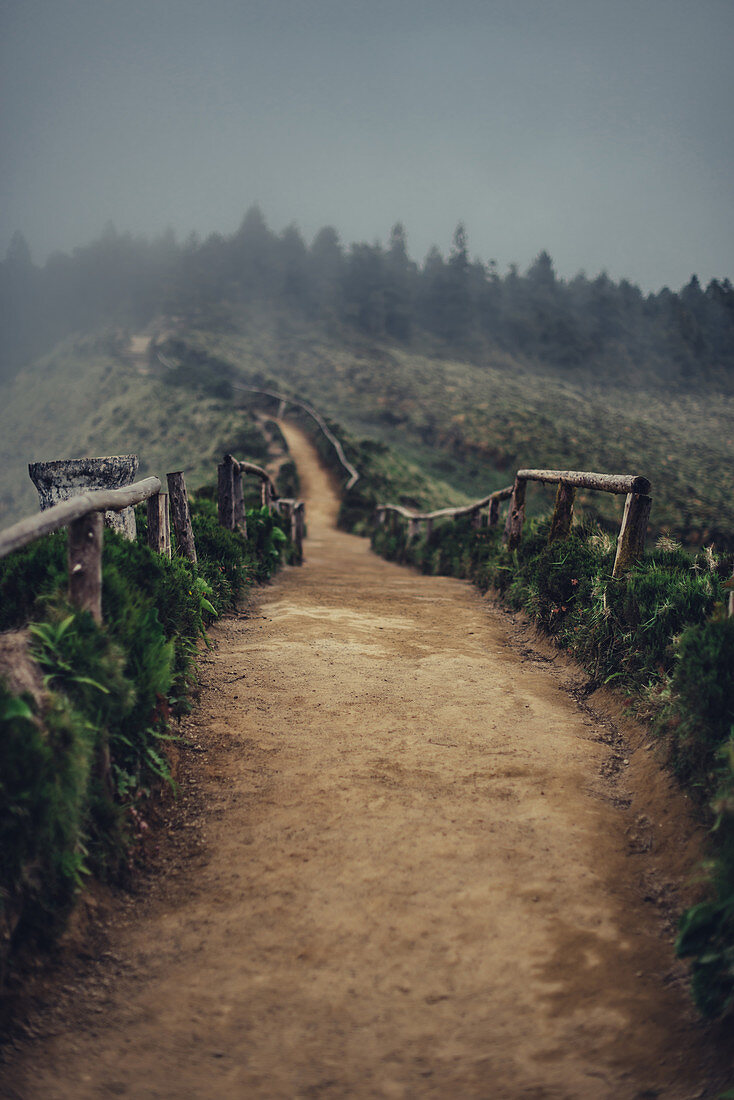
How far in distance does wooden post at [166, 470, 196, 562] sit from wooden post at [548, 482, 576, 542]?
3.40 m

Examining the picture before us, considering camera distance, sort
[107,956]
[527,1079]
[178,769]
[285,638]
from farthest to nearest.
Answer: [285,638] → [178,769] → [107,956] → [527,1079]

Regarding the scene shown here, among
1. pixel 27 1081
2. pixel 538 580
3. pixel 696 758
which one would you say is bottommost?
pixel 27 1081

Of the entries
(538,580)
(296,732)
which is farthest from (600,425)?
(296,732)

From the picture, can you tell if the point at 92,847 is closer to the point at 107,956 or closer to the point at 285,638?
the point at 107,956

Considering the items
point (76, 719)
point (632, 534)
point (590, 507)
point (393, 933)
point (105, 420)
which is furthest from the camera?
point (105, 420)

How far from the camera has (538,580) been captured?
19.4 feet

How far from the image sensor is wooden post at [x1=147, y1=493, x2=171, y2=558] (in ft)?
15.9

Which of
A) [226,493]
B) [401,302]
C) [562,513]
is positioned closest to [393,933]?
[562,513]

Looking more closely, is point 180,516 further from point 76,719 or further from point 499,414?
point 499,414

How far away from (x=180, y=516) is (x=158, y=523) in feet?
2.95

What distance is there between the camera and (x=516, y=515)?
24.8 feet

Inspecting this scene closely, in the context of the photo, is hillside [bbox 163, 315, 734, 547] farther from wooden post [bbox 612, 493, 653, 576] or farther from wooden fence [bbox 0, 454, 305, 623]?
wooden fence [bbox 0, 454, 305, 623]

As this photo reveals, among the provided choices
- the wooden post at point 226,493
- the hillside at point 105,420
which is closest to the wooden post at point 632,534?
the wooden post at point 226,493

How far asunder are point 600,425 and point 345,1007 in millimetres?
40090
